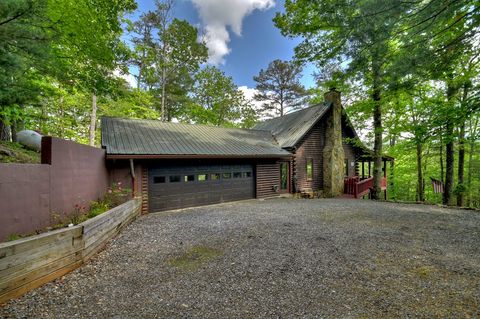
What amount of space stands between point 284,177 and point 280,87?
584 inches

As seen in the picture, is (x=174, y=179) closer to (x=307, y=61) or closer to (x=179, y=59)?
(x=307, y=61)

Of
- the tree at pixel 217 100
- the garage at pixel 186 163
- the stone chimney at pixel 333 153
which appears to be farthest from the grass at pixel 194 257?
the tree at pixel 217 100

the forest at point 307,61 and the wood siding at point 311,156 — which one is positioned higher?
the forest at point 307,61

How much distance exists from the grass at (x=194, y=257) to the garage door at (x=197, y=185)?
4.82 metres

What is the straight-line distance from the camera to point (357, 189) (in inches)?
526

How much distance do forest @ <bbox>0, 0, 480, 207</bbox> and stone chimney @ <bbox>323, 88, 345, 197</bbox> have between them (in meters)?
1.09

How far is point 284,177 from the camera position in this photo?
42.8 feet

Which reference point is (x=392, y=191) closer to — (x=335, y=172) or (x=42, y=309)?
(x=335, y=172)

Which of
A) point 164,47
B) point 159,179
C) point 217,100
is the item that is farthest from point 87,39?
point 217,100

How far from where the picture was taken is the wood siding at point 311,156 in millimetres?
13273

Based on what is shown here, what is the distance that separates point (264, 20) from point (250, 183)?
14488 millimetres

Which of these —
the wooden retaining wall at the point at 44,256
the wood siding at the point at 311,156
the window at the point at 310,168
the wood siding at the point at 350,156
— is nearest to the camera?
the wooden retaining wall at the point at 44,256

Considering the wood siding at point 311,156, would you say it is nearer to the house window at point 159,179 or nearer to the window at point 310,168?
the window at point 310,168

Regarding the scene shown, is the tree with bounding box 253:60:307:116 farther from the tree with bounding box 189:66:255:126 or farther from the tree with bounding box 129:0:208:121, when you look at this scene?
the tree with bounding box 129:0:208:121
